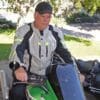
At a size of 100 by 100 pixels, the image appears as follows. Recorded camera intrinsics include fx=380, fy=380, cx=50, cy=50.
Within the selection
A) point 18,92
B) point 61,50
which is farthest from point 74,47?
point 18,92

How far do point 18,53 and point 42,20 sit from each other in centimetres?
45

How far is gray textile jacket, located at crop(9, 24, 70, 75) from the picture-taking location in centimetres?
434

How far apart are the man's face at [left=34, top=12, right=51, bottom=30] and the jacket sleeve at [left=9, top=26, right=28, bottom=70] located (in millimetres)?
236

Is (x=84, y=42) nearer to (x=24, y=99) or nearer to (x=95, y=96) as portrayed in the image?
(x=95, y=96)

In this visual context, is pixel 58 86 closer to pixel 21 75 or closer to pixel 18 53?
pixel 21 75

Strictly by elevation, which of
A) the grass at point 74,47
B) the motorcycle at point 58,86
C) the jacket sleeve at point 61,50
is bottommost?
the grass at point 74,47

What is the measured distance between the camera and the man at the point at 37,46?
4.19 m

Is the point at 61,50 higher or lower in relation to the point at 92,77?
higher

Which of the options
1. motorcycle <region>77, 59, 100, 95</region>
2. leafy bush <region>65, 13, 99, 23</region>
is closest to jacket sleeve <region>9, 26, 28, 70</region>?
motorcycle <region>77, 59, 100, 95</region>

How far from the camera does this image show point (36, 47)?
439 cm

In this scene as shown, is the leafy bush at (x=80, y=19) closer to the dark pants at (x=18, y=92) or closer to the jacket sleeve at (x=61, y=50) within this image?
the jacket sleeve at (x=61, y=50)

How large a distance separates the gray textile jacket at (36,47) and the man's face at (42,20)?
14cm

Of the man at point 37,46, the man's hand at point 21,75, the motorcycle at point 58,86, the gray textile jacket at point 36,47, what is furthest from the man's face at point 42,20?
the man's hand at point 21,75

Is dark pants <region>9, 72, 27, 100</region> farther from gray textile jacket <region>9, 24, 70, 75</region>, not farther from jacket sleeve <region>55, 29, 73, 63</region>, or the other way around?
jacket sleeve <region>55, 29, 73, 63</region>
